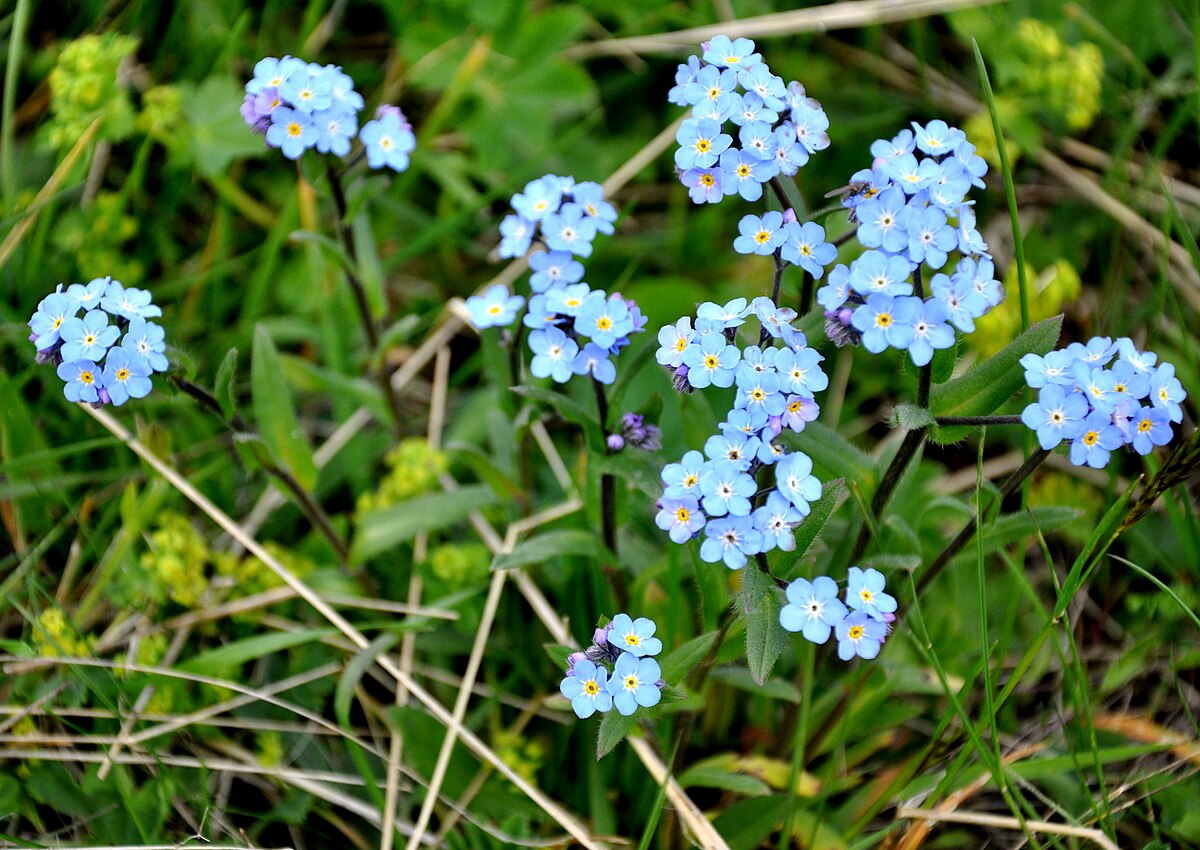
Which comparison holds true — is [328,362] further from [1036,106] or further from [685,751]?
[1036,106]

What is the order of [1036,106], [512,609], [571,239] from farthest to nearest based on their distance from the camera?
[1036,106], [512,609], [571,239]

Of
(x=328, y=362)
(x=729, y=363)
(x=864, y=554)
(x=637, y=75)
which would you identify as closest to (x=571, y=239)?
(x=729, y=363)

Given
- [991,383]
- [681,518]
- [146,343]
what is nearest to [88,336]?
[146,343]

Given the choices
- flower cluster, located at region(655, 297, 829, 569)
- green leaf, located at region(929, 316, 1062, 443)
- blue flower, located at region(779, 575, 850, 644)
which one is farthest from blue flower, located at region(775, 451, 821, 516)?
green leaf, located at region(929, 316, 1062, 443)

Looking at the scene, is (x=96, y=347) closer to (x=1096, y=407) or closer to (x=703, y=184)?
(x=703, y=184)

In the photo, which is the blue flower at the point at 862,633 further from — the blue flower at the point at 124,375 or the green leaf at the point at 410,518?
the blue flower at the point at 124,375

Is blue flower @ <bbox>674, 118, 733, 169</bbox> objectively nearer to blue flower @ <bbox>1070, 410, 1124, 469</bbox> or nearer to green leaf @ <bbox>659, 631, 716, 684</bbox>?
blue flower @ <bbox>1070, 410, 1124, 469</bbox>

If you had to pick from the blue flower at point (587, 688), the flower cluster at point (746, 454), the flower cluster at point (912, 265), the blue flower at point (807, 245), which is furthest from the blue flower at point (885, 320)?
the blue flower at point (587, 688)

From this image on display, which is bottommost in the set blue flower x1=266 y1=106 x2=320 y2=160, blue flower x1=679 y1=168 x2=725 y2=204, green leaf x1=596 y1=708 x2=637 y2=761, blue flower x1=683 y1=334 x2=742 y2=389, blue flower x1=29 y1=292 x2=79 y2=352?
green leaf x1=596 y1=708 x2=637 y2=761
